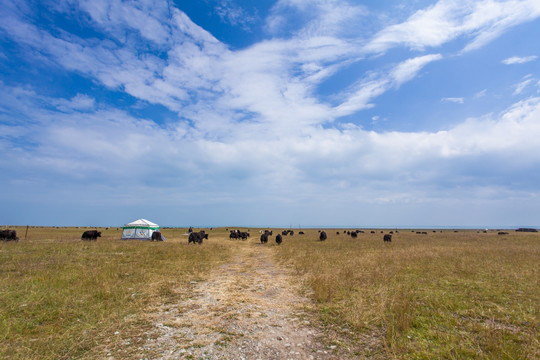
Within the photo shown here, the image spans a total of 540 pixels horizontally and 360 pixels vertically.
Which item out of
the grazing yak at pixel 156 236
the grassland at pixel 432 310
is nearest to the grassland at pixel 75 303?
the grassland at pixel 432 310

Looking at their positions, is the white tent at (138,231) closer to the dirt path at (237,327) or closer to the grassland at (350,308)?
the grassland at (350,308)

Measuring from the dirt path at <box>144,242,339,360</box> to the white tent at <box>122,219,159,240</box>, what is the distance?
114 ft

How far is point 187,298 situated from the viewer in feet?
32.7

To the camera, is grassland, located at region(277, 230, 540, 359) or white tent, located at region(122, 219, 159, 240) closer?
grassland, located at region(277, 230, 540, 359)

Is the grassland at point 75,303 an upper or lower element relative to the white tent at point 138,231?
lower

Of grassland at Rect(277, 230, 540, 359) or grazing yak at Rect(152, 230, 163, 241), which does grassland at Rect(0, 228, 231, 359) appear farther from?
grazing yak at Rect(152, 230, 163, 241)

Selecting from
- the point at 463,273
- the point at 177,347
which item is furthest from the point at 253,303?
the point at 463,273

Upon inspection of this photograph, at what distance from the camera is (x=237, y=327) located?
709 centimetres

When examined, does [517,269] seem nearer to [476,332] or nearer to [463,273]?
[463,273]

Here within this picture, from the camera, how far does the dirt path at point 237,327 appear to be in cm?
566

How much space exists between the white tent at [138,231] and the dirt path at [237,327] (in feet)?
114

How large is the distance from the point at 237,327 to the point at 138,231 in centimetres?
4086

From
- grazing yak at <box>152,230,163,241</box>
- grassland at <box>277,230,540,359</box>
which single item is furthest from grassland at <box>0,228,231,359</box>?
grazing yak at <box>152,230,163,241</box>

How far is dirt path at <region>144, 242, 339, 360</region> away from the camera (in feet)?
18.6
